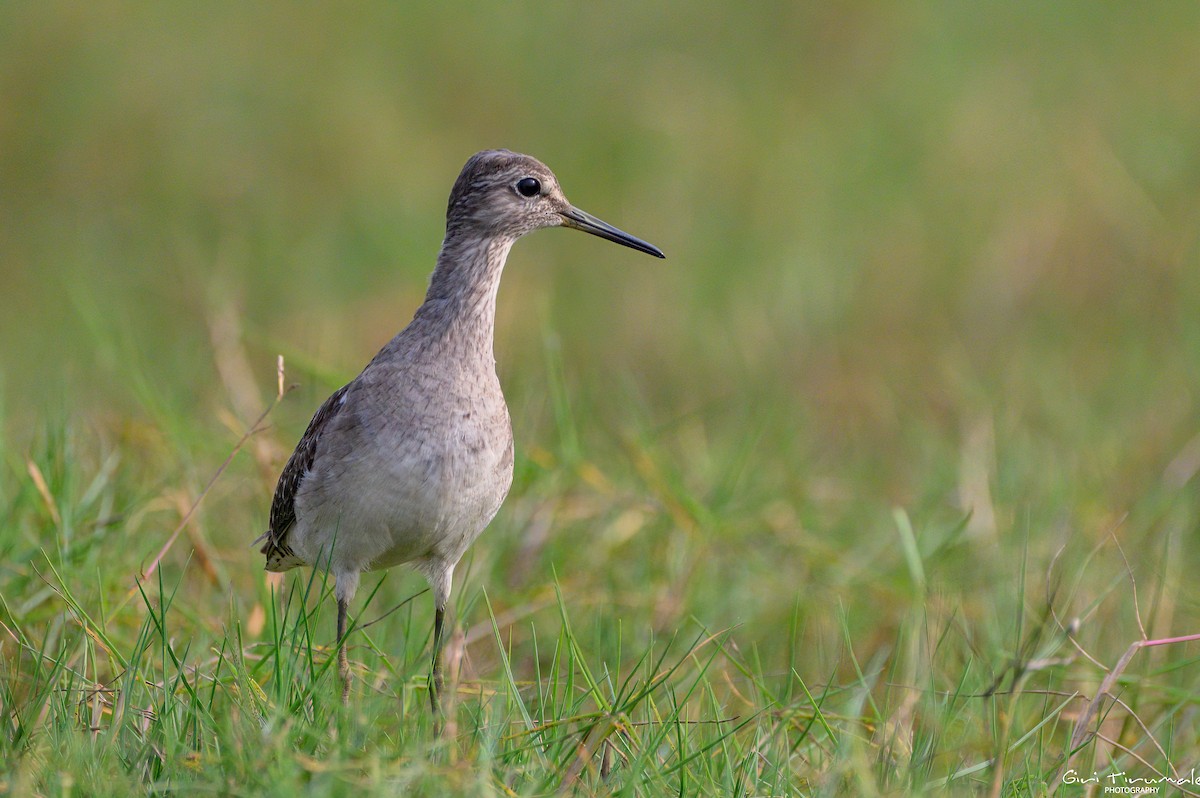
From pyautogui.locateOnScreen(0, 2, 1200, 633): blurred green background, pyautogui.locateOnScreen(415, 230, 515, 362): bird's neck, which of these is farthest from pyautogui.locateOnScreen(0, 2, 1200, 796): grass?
pyautogui.locateOnScreen(415, 230, 515, 362): bird's neck

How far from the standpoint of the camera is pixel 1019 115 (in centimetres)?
1318

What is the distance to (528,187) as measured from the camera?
5719mm

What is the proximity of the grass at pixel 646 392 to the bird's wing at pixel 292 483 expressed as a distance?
0.27m

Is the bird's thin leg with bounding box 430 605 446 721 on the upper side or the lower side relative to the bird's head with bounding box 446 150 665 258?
lower

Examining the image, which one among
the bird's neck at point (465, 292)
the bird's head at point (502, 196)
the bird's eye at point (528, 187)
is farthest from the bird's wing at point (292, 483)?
the bird's eye at point (528, 187)

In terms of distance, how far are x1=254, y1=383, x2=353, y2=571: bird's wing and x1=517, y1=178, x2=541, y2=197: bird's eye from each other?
1024 millimetres

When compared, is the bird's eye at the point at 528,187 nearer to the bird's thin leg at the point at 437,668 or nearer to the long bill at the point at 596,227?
the long bill at the point at 596,227

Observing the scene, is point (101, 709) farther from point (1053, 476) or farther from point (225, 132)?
point (225, 132)

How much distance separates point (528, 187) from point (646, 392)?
5793 millimetres

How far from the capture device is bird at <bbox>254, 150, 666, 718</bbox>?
5.12 metres

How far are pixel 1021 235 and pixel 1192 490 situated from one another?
4.49m

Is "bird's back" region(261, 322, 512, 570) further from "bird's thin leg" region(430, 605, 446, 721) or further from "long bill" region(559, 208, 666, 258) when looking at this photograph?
"long bill" region(559, 208, 666, 258)

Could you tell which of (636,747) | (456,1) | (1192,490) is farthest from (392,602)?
(456,1)

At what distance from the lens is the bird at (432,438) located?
201 inches
